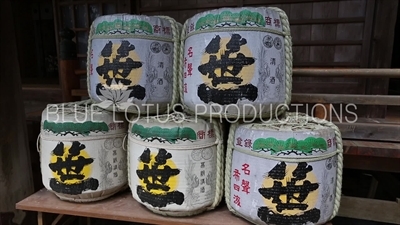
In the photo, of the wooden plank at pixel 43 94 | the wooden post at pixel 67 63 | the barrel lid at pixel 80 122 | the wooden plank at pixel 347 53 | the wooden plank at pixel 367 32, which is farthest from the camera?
the wooden plank at pixel 43 94

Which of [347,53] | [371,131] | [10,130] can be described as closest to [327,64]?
[347,53]

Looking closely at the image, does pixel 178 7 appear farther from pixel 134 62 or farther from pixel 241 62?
pixel 241 62

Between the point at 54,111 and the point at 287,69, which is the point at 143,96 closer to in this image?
the point at 54,111

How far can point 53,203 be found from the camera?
1.40m

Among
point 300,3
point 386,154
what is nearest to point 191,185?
point 386,154

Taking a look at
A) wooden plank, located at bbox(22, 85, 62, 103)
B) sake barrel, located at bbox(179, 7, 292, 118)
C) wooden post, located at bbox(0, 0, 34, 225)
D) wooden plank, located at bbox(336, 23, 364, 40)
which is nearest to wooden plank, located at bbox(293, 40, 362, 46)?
wooden plank, located at bbox(336, 23, 364, 40)

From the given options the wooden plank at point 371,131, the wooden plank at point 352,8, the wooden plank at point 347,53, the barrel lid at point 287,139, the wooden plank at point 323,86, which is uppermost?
the wooden plank at point 352,8

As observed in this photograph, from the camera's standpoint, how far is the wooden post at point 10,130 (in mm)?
1775

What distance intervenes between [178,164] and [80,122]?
19.3 inches

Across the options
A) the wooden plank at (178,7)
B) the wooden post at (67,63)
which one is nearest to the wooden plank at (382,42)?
the wooden plank at (178,7)

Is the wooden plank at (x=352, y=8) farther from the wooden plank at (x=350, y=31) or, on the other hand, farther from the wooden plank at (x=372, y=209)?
the wooden plank at (x=372, y=209)

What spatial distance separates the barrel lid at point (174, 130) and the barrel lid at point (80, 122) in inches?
6.1

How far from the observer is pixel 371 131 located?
1.57m

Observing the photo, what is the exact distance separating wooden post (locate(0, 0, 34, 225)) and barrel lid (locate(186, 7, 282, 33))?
4.45 feet
